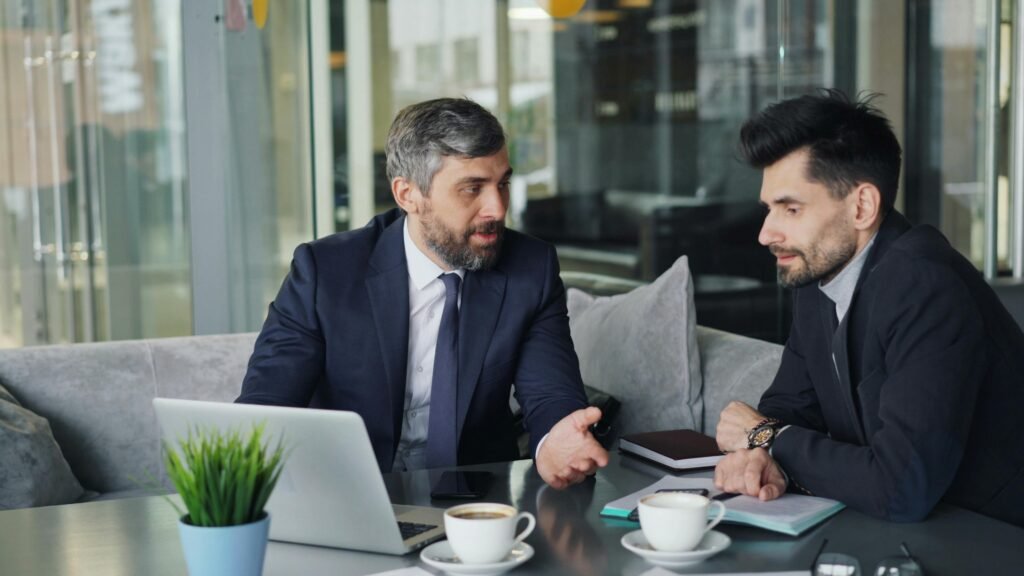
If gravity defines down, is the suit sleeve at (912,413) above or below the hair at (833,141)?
below

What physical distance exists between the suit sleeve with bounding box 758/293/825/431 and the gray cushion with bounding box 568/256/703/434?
606 millimetres

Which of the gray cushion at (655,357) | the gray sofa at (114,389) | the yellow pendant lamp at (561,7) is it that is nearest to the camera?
the gray cushion at (655,357)

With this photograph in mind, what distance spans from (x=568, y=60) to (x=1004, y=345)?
7.88 metres

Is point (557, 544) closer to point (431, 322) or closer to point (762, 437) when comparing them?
point (762, 437)

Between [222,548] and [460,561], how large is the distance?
0.29m

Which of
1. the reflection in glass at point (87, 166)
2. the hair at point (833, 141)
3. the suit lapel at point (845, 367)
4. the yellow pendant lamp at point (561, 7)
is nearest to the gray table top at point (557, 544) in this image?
the suit lapel at point (845, 367)

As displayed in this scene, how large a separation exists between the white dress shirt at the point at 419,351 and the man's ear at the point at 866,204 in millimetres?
792

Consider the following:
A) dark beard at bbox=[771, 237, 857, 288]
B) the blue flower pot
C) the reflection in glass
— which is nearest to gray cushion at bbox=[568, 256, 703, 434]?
dark beard at bbox=[771, 237, 857, 288]

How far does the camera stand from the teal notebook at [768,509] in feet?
5.00

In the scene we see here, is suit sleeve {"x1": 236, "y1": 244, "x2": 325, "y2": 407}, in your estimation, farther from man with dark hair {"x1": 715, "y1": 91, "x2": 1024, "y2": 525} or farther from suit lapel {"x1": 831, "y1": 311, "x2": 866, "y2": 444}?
suit lapel {"x1": 831, "y1": 311, "x2": 866, "y2": 444}

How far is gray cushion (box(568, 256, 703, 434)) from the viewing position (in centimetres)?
280

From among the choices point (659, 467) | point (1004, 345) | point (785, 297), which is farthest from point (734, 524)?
point (785, 297)

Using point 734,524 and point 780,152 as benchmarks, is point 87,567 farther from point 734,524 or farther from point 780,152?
point 780,152

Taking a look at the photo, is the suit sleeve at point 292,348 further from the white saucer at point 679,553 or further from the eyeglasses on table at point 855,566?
the eyeglasses on table at point 855,566
